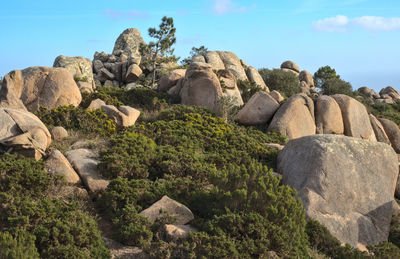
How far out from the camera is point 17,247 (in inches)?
229

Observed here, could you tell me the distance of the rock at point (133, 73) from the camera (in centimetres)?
3322

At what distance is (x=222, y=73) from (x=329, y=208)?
13222 mm

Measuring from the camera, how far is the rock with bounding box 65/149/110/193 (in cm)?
952

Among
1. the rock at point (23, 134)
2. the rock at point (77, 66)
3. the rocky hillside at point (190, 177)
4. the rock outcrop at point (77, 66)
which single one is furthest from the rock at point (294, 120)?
the rock at point (77, 66)

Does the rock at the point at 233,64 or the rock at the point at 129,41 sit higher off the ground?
the rock at the point at 129,41

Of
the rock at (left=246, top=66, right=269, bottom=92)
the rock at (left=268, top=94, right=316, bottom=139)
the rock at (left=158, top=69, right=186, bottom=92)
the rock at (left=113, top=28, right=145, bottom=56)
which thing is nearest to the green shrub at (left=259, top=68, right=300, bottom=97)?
the rock at (left=246, top=66, right=269, bottom=92)

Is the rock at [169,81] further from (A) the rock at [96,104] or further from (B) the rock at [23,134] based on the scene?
(B) the rock at [23,134]

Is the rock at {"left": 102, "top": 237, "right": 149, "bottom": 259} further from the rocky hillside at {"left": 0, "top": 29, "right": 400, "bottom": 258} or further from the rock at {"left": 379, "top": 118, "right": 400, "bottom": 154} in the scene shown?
the rock at {"left": 379, "top": 118, "right": 400, "bottom": 154}

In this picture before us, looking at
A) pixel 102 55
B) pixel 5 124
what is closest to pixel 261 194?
pixel 5 124

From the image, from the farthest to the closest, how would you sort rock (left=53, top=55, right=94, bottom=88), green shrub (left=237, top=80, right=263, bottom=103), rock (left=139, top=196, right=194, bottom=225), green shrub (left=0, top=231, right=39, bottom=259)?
rock (left=53, top=55, right=94, bottom=88), green shrub (left=237, top=80, right=263, bottom=103), rock (left=139, top=196, right=194, bottom=225), green shrub (left=0, top=231, right=39, bottom=259)

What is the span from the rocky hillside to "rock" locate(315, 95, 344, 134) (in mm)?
52

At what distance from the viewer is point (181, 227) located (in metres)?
7.61

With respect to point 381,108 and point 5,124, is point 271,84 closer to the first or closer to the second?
point 381,108

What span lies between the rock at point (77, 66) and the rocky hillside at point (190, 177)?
4.96 m
